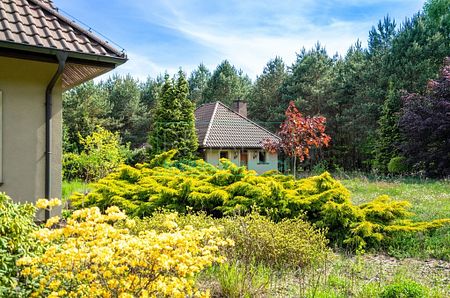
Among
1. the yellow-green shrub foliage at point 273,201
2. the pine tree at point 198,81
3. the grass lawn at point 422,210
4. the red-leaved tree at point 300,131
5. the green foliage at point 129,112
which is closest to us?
the grass lawn at point 422,210

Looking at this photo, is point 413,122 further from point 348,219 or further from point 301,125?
point 348,219

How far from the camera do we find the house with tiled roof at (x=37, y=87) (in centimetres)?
465

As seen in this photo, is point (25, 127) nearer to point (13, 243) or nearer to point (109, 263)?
point (13, 243)

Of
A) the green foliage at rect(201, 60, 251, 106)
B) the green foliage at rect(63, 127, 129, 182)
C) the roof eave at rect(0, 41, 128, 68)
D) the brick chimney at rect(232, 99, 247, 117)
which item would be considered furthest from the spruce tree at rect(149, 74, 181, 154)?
the green foliage at rect(201, 60, 251, 106)

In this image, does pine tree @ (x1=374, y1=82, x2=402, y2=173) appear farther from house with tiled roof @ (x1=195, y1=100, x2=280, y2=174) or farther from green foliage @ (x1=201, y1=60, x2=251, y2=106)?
green foliage @ (x1=201, y1=60, x2=251, y2=106)

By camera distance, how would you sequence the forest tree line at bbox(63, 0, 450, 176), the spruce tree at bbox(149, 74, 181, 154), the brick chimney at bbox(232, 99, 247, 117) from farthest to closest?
1. the brick chimney at bbox(232, 99, 247, 117)
2. the spruce tree at bbox(149, 74, 181, 154)
3. the forest tree line at bbox(63, 0, 450, 176)

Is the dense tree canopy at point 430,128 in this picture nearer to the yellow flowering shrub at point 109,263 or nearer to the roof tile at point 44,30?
the roof tile at point 44,30

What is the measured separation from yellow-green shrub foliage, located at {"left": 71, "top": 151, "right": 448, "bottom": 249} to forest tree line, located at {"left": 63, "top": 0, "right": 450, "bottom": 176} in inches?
508

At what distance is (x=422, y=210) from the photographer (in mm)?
8281

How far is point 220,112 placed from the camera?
25.4 metres

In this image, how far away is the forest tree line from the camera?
19.3 metres

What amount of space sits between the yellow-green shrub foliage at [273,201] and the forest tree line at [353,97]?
42.4 feet

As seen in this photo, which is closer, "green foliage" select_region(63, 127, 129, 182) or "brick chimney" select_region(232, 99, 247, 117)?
"green foliage" select_region(63, 127, 129, 182)

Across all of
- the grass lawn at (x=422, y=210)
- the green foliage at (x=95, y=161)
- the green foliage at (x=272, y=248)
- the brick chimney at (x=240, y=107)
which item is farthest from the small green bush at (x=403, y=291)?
the brick chimney at (x=240, y=107)
